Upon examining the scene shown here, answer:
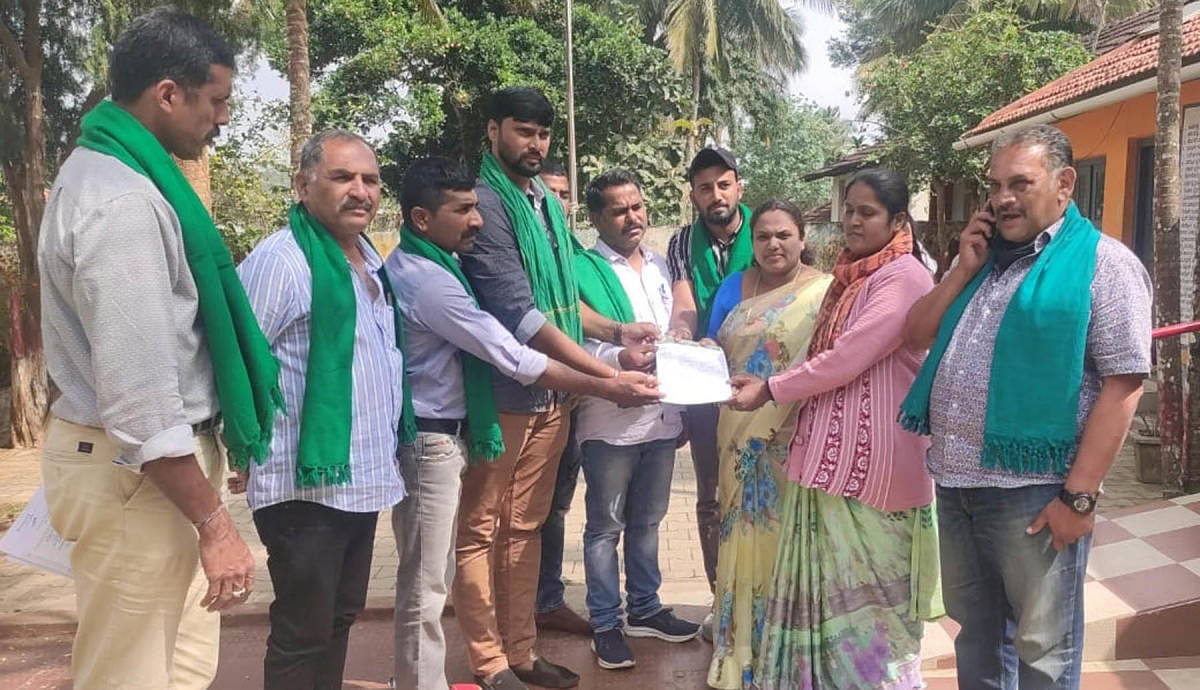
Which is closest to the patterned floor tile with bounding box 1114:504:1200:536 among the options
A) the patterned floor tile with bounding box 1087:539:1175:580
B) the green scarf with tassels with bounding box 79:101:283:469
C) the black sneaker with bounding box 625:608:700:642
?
the patterned floor tile with bounding box 1087:539:1175:580

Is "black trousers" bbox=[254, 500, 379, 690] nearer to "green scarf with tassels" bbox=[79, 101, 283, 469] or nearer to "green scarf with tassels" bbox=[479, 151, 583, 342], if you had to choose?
"green scarf with tassels" bbox=[79, 101, 283, 469]

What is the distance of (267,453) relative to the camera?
86.0 inches

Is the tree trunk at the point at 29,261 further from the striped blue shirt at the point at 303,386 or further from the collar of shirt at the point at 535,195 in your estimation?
the striped blue shirt at the point at 303,386

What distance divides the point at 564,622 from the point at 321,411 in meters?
1.94

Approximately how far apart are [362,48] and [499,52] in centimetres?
270

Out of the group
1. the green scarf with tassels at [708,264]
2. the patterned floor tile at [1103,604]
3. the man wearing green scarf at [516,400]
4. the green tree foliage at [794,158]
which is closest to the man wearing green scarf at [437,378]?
the man wearing green scarf at [516,400]

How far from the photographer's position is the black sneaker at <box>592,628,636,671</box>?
11.3ft

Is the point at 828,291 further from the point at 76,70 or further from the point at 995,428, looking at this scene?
the point at 76,70

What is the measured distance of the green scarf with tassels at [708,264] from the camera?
3.64 metres

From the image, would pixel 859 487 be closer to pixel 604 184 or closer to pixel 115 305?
pixel 604 184

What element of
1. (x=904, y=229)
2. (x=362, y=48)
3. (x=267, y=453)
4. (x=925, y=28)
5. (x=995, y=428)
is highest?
(x=925, y=28)

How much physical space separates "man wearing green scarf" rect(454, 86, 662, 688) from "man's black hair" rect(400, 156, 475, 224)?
7.9 inches

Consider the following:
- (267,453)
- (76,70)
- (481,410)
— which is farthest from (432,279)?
(76,70)

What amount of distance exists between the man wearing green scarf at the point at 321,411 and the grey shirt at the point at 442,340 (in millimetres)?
273
